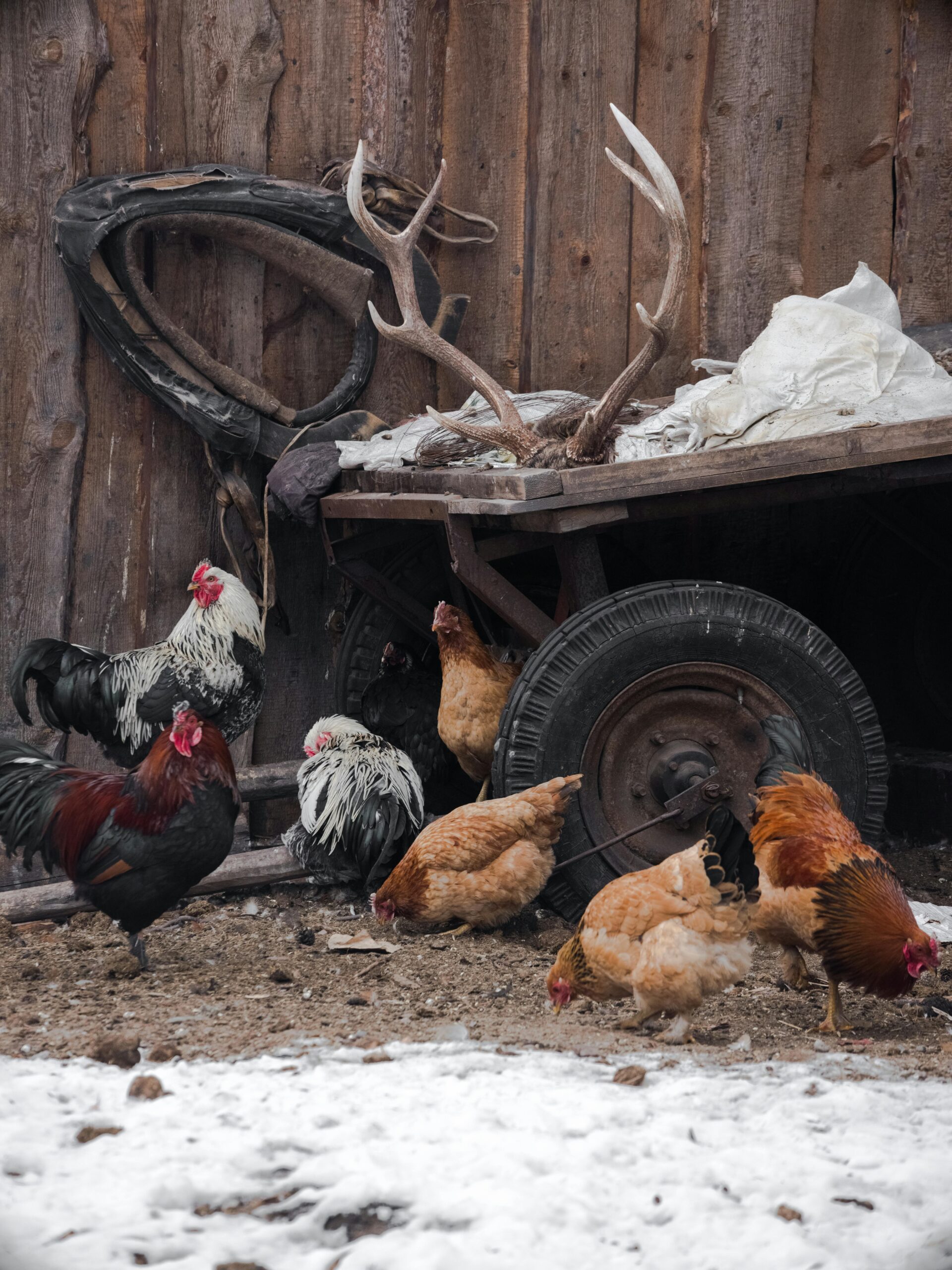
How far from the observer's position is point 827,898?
3.23 m

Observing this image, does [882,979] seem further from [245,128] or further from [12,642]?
[245,128]

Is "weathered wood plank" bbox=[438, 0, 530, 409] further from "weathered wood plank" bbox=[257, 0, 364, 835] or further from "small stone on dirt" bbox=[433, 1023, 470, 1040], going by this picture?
"small stone on dirt" bbox=[433, 1023, 470, 1040]

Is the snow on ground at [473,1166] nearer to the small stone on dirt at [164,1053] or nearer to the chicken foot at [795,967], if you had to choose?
the small stone on dirt at [164,1053]

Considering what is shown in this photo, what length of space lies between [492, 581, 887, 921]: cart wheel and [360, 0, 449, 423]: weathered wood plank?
187 cm

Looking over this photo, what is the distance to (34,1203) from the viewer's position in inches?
86.0

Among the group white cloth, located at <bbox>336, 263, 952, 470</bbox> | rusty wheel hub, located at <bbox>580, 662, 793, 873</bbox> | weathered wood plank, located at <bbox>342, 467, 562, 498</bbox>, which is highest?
white cloth, located at <bbox>336, 263, 952, 470</bbox>

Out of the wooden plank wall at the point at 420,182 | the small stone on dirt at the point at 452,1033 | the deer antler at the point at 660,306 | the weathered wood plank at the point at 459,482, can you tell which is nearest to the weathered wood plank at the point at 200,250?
the wooden plank wall at the point at 420,182

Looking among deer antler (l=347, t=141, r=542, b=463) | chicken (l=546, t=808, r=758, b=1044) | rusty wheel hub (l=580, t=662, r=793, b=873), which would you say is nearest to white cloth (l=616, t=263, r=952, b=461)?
deer antler (l=347, t=141, r=542, b=463)

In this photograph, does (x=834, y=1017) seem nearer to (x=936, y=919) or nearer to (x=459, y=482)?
(x=936, y=919)

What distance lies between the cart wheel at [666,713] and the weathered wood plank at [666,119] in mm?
1989

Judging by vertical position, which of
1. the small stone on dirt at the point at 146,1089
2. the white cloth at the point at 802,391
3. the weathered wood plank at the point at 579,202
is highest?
the weathered wood plank at the point at 579,202

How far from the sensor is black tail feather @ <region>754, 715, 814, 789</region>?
3566 mm

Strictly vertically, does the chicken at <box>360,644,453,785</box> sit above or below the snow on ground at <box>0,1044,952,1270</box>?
above

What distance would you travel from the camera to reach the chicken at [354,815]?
14.9 ft
